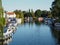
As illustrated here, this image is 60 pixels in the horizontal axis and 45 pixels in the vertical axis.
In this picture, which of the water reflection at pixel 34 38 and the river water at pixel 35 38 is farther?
the river water at pixel 35 38

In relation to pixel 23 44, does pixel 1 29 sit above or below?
above

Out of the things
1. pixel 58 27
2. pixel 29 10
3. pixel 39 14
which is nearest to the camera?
pixel 58 27

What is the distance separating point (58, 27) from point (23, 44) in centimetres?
2101

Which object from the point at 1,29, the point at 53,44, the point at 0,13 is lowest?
the point at 53,44

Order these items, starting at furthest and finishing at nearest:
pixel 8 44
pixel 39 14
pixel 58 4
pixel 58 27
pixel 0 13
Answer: pixel 39 14 → pixel 58 4 → pixel 58 27 → pixel 8 44 → pixel 0 13

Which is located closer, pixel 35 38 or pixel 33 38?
pixel 33 38

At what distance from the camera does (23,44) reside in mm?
19547

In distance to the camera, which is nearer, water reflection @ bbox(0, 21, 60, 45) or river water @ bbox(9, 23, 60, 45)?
water reflection @ bbox(0, 21, 60, 45)

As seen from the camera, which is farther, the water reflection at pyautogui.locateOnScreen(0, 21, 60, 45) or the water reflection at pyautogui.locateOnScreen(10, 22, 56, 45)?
the water reflection at pyautogui.locateOnScreen(10, 22, 56, 45)

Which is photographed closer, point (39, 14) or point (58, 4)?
point (58, 4)

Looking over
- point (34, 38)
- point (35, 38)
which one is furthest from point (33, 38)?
point (35, 38)

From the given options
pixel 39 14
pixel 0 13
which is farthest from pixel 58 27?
pixel 39 14

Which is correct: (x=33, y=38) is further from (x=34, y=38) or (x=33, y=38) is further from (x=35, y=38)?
(x=35, y=38)

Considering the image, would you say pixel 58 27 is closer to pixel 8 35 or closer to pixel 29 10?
pixel 8 35
